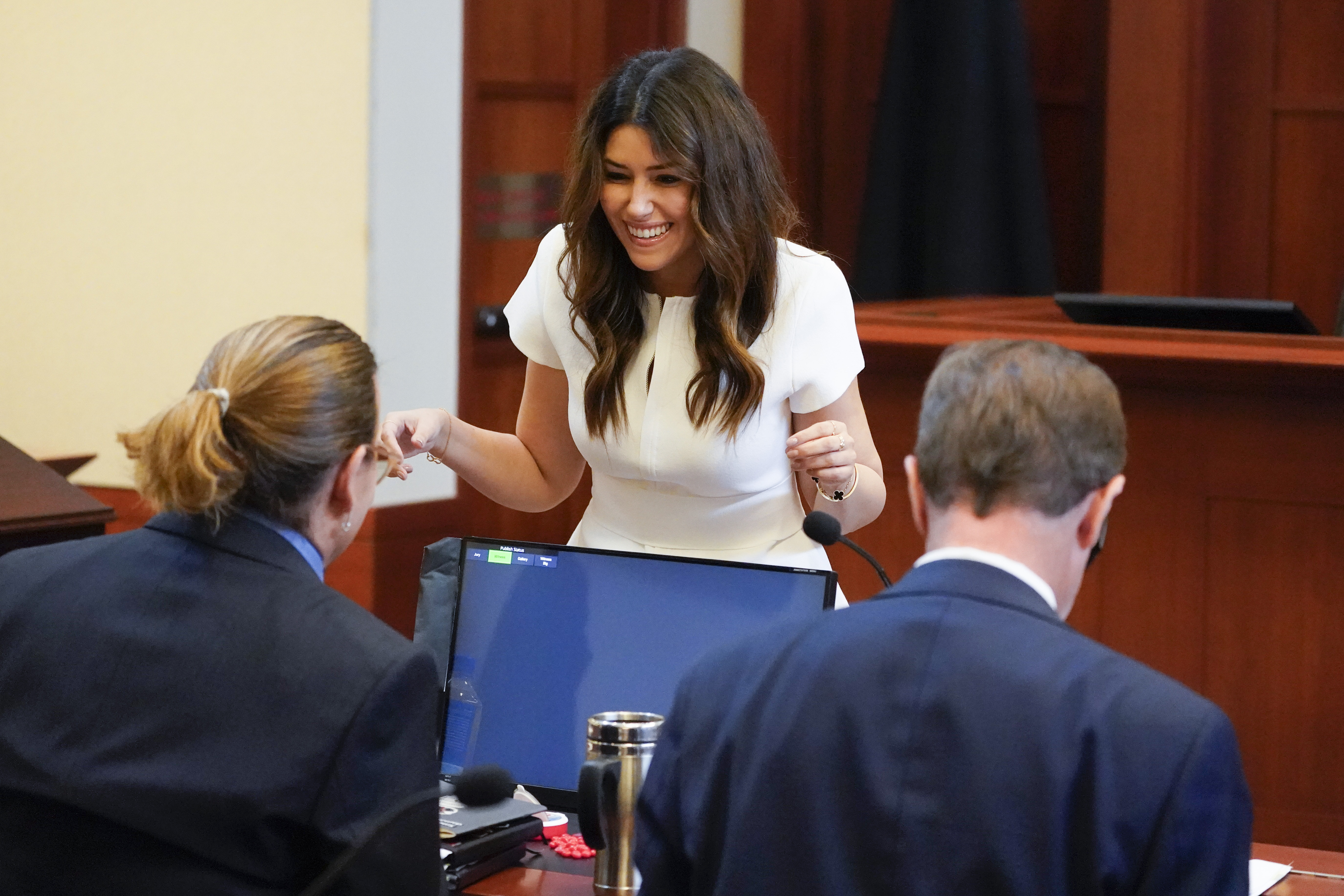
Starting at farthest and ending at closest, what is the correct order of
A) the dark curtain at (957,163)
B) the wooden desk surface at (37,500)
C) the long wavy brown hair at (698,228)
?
the dark curtain at (957,163) → the wooden desk surface at (37,500) → the long wavy brown hair at (698,228)

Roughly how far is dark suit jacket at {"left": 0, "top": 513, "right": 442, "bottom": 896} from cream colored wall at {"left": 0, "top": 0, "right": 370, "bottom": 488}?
277cm

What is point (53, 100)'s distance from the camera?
14.5 ft

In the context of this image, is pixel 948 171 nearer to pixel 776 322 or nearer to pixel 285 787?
pixel 776 322

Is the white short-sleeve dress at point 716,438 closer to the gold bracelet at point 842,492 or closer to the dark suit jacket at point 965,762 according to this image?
the gold bracelet at point 842,492

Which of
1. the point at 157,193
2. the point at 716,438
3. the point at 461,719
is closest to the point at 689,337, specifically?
the point at 716,438

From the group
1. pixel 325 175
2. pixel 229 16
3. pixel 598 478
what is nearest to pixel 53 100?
pixel 229 16

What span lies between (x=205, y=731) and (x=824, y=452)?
0.92 metres

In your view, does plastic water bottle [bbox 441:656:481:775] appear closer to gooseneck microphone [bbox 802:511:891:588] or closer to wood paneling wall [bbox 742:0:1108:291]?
gooseneck microphone [bbox 802:511:891:588]

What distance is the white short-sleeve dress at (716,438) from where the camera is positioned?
217 centimetres

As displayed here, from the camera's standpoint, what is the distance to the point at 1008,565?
1197 millimetres

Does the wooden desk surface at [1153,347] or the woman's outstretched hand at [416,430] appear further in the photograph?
the wooden desk surface at [1153,347]

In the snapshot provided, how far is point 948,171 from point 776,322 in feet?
8.84

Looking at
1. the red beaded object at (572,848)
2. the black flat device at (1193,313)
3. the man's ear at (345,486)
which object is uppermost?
the black flat device at (1193,313)

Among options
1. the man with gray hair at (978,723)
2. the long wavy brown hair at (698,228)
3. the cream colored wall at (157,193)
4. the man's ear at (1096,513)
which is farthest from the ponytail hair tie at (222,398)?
the cream colored wall at (157,193)
